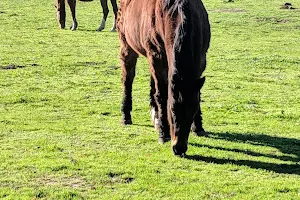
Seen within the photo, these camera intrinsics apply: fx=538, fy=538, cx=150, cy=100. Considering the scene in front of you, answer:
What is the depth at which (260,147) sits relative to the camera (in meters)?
7.39

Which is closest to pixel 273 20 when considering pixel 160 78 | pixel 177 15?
pixel 160 78

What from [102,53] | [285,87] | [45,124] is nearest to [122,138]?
[45,124]

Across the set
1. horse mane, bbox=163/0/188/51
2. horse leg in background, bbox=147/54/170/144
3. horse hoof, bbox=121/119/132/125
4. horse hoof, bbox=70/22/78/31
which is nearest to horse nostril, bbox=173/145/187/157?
horse leg in background, bbox=147/54/170/144

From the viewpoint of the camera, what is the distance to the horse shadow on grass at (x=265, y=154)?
21.6 ft

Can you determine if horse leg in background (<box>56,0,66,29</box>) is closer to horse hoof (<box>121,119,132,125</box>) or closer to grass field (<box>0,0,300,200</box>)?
grass field (<box>0,0,300,200</box>)

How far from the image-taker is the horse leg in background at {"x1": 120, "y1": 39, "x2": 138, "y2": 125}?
28.7 ft

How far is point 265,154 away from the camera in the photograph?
280 inches

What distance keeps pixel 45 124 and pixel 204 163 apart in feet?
10.0

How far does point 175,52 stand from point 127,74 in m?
2.95

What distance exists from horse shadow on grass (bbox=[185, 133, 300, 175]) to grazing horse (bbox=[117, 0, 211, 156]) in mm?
456

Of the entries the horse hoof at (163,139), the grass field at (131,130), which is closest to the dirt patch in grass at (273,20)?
the grass field at (131,130)

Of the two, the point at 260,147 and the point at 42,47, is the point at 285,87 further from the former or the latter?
the point at 42,47

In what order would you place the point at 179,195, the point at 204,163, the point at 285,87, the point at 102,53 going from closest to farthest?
1. the point at 179,195
2. the point at 204,163
3. the point at 285,87
4. the point at 102,53

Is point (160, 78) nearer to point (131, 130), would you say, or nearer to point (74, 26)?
point (131, 130)
